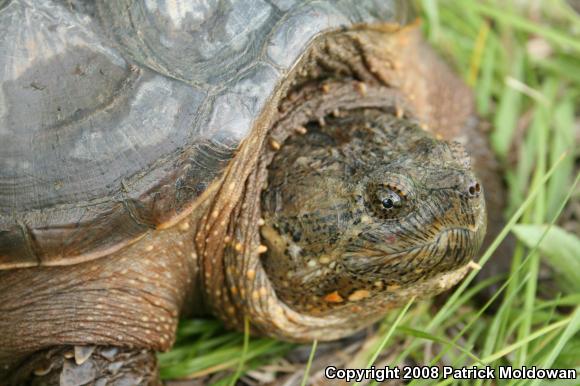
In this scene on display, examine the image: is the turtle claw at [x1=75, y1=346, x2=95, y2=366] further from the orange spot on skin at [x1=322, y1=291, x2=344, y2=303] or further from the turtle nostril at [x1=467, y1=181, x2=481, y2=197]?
the turtle nostril at [x1=467, y1=181, x2=481, y2=197]

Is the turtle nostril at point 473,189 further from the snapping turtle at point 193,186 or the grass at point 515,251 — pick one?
the grass at point 515,251

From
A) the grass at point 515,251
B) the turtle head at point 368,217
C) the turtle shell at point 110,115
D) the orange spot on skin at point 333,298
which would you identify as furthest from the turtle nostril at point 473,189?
the turtle shell at point 110,115

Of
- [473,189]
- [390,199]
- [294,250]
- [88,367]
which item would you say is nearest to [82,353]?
[88,367]

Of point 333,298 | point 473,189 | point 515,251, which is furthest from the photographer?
point 515,251

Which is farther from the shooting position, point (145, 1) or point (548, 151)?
point (548, 151)

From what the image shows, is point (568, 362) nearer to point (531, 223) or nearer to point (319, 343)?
point (531, 223)

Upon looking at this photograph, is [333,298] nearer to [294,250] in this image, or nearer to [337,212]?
[294,250]

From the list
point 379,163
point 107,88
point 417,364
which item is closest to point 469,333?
point 417,364
